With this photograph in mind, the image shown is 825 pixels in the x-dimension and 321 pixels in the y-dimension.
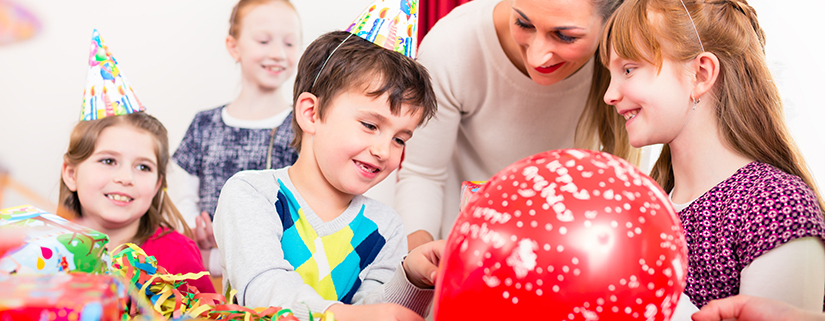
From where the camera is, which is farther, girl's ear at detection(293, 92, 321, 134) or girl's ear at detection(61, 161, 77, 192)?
girl's ear at detection(61, 161, 77, 192)

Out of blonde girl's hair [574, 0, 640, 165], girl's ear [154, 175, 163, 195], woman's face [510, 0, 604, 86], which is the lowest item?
girl's ear [154, 175, 163, 195]

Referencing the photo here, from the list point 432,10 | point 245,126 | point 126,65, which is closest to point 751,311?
point 245,126

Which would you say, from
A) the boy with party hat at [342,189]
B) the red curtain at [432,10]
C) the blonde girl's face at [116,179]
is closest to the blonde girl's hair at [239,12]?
the red curtain at [432,10]

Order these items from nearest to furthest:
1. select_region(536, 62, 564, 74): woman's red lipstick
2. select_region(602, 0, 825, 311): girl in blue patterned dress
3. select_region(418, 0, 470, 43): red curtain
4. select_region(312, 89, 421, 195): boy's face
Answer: select_region(602, 0, 825, 311): girl in blue patterned dress < select_region(312, 89, 421, 195): boy's face < select_region(536, 62, 564, 74): woman's red lipstick < select_region(418, 0, 470, 43): red curtain

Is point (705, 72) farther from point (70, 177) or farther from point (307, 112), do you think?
point (70, 177)

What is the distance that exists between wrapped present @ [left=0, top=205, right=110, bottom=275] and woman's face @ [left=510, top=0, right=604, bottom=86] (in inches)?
32.2

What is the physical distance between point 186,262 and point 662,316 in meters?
1.25

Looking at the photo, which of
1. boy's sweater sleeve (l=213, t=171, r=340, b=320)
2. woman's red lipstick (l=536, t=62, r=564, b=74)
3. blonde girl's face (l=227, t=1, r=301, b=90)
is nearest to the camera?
boy's sweater sleeve (l=213, t=171, r=340, b=320)

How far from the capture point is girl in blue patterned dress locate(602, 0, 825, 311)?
2.99ft

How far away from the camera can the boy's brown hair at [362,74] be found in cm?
106

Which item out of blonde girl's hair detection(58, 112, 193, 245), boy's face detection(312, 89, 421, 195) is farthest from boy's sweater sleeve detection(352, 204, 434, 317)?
Result: blonde girl's hair detection(58, 112, 193, 245)

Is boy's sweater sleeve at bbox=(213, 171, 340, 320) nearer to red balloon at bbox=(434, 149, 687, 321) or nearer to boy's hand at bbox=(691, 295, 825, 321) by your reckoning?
red balloon at bbox=(434, 149, 687, 321)

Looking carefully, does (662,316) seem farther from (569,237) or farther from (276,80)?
(276,80)

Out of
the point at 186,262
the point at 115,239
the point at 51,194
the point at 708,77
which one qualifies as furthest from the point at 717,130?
the point at 51,194
